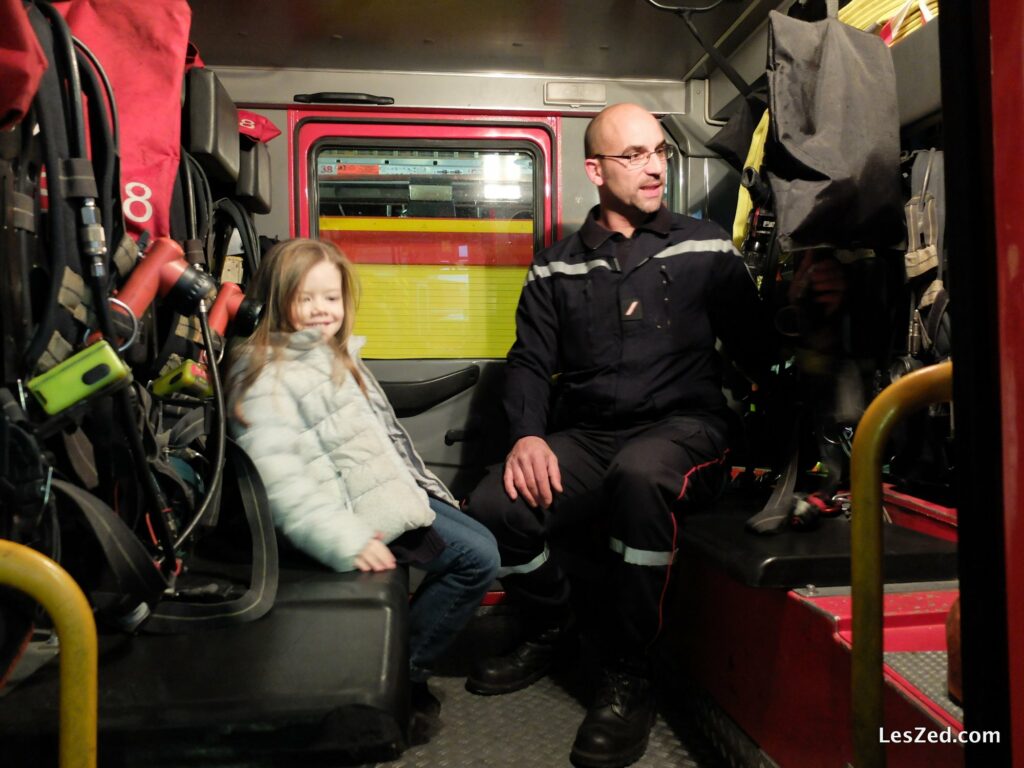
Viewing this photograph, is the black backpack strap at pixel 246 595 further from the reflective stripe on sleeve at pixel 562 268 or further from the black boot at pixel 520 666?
the reflective stripe on sleeve at pixel 562 268

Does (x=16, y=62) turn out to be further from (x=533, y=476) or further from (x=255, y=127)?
(x=255, y=127)

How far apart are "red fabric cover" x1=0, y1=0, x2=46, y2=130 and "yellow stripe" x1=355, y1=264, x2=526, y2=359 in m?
2.11

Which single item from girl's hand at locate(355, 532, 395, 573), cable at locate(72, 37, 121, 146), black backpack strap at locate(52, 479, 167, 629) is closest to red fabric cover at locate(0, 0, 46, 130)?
cable at locate(72, 37, 121, 146)

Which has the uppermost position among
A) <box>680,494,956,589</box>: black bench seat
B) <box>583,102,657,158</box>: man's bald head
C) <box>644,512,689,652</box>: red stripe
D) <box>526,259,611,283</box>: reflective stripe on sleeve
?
<box>583,102,657,158</box>: man's bald head

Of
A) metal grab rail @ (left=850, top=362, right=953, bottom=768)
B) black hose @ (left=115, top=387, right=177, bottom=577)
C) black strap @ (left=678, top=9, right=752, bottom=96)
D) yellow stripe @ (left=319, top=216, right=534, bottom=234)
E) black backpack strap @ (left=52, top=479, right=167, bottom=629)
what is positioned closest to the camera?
metal grab rail @ (left=850, top=362, right=953, bottom=768)

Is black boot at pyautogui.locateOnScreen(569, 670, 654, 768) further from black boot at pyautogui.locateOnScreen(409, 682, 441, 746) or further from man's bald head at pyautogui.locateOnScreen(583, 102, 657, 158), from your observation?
man's bald head at pyautogui.locateOnScreen(583, 102, 657, 158)

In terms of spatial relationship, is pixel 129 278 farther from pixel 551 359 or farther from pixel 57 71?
pixel 551 359

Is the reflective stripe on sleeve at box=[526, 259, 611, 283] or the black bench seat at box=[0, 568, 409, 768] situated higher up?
the reflective stripe on sleeve at box=[526, 259, 611, 283]

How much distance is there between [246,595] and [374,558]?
32 cm

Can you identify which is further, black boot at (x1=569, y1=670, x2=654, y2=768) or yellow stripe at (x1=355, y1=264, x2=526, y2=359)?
yellow stripe at (x1=355, y1=264, x2=526, y2=359)

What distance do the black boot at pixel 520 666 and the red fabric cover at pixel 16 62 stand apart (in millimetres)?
1917

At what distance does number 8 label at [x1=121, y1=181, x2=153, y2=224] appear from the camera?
1.51 m

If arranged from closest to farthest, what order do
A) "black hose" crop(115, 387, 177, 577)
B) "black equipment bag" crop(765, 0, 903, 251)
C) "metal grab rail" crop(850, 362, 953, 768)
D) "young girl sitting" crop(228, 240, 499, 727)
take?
"metal grab rail" crop(850, 362, 953, 768)
"black hose" crop(115, 387, 177, 577)
"young girl sitting" crop(228, 240, 499, 727)
"black equipment bag" crop(765, 0, 903, 251)

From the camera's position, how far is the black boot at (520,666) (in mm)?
2270
